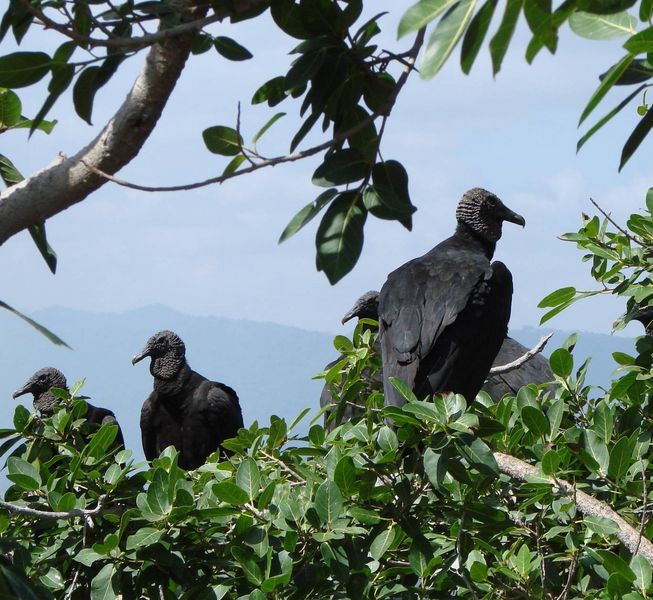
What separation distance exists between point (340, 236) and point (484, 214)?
3627mm

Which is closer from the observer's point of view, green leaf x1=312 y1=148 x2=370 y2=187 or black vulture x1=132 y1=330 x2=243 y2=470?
green leaf x1=312 y1=148 x2=370 y2=187

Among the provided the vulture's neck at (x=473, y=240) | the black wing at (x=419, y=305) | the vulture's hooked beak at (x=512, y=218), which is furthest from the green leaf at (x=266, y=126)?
the vulture's hooked beak at (x=512, y=218)

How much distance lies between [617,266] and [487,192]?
2017 mm

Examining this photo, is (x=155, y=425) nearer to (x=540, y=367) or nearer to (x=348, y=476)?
(x=540, y=367)

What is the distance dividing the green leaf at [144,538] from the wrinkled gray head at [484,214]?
2.81 meters

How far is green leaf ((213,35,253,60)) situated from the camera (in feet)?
5.30

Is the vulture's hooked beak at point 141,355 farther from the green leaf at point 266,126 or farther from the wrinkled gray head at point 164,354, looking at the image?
the green leaf at point 266,126

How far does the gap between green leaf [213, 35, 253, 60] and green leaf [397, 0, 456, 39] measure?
76 cm

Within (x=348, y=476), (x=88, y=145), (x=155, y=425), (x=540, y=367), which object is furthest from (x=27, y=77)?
(x=155, y=425)

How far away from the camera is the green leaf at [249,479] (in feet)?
7.67

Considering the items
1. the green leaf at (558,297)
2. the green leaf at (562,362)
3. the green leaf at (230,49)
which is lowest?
the green leaf at (230,49)

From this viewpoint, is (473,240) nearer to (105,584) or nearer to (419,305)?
(419,305)

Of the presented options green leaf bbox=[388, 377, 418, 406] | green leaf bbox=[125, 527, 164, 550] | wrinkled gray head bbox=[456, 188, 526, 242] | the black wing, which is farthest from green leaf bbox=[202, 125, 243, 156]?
wrinkled gray head bbox=[456, 188, 526, 242]

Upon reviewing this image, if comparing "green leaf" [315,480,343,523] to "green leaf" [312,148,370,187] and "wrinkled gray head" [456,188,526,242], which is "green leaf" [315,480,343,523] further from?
"wrinkled gray head" [456,188,526,242]
